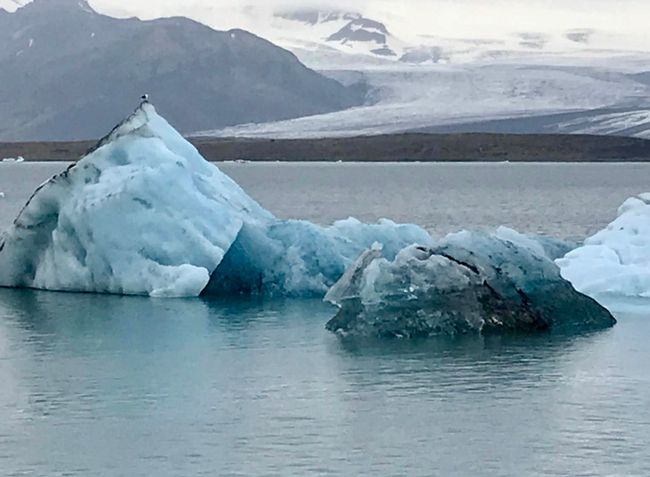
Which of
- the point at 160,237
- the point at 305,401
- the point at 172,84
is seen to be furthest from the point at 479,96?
the point at 172,84

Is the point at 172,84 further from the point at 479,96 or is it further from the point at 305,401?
the point at 305,401

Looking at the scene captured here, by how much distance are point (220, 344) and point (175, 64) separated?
16438cm

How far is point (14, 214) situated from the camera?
40.1 meters

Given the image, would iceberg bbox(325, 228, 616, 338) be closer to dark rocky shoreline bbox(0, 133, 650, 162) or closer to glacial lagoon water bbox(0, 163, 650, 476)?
glacial lagoon water bbox(0, 163, 650, 476)

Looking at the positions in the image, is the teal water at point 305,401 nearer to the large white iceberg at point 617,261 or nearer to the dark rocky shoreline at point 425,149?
the large white iceberg at point 617,261

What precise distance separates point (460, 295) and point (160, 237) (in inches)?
215

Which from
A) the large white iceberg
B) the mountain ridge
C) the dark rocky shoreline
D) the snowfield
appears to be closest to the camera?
the large white iceberg

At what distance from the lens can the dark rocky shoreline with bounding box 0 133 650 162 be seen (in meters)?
94.2

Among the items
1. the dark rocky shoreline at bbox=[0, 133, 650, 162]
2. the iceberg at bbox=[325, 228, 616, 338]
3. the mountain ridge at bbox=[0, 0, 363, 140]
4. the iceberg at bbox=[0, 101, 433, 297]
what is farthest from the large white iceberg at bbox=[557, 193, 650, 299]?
the mountain ridge at bbox=[0, 0, 363, 140]

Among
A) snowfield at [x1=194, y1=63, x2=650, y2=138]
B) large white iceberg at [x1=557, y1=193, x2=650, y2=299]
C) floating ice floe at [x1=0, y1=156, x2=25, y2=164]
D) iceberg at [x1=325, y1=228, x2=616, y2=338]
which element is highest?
iceberg at [x1=325, y1=228, x2=616, y2=338]

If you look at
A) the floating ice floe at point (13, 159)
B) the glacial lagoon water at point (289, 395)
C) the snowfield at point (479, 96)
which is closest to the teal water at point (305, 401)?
the glacial lagoon water at point (289, 395)

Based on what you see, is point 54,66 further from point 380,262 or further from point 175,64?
point 380,262

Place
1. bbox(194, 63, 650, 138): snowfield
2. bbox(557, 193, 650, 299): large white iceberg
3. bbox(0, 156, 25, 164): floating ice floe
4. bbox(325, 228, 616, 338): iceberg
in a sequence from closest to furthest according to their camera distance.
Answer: bbox(325, 228, 616, 338): iceberg, bbox(557, 193, 650, 299): large white iceberg, bbox(194, 63, 650, 138): snowfield, bbox(0, 156, 25, 164): floating ice floe

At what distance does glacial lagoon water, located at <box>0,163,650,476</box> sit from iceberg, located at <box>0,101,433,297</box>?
1.41ft
